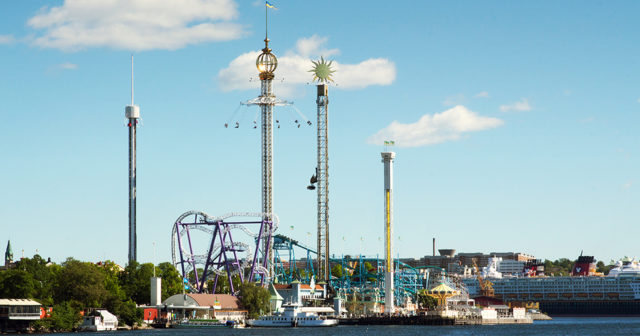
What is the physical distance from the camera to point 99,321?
5733 inches

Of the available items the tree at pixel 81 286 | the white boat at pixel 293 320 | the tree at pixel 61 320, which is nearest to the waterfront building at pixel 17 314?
the tree at pixel 61 320

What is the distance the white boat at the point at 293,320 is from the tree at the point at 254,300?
12.0 feet

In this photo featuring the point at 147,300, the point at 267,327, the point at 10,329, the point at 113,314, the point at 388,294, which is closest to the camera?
the point at 10,329

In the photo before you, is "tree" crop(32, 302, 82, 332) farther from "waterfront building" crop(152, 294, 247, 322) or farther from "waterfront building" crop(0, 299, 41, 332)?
"waterfront building" crop(152, 294, 247, 322)

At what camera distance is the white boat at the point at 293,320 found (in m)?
165

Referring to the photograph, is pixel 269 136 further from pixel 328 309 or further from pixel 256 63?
pixel 328 309

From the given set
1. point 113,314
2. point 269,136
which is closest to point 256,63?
point 269,136

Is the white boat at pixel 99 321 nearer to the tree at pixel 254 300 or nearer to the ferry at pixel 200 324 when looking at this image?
the ferry at pixel 200 324

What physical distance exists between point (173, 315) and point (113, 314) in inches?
603

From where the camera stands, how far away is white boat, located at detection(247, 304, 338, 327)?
164625 millimetres

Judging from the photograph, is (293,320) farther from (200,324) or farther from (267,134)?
(267,134)

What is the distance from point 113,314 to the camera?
151 meters

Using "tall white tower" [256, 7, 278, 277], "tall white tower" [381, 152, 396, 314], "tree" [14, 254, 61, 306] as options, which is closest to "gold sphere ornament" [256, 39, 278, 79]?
"tall white tower" [256, 7, 278, 277]

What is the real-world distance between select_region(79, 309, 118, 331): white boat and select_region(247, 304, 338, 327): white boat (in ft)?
85.3
